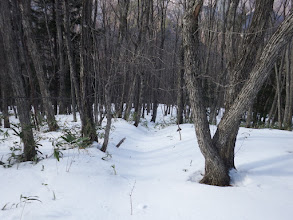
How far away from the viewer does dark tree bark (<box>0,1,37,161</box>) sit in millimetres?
2990

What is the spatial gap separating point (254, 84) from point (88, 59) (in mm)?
3973

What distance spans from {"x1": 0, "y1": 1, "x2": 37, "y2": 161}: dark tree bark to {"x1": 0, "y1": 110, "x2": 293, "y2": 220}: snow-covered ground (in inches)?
15.3

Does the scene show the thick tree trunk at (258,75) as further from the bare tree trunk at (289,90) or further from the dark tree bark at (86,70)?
the bare tree trunk at (289,90)

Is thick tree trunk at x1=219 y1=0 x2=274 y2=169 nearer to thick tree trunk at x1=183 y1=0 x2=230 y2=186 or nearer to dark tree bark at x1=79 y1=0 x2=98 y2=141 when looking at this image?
thick tree trunk at x1=183 y1=0 x2=230 y2=186

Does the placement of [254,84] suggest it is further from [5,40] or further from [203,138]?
[5,40]

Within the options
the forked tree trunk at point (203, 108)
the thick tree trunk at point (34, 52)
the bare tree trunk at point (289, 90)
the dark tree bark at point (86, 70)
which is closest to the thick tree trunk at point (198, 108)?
the forked tree trunk at point (203, 108)

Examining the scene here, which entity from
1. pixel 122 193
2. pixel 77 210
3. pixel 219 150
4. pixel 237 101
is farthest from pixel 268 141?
pixel 77 210

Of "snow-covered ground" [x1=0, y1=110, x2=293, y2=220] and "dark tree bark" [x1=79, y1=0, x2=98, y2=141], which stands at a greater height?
"dark tree bark" [x1=79, y1=0, x2=98, y2=141]

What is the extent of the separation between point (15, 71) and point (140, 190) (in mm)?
3108

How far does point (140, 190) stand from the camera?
303 centimetres

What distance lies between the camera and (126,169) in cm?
409

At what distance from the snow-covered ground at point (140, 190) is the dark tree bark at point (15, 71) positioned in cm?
39

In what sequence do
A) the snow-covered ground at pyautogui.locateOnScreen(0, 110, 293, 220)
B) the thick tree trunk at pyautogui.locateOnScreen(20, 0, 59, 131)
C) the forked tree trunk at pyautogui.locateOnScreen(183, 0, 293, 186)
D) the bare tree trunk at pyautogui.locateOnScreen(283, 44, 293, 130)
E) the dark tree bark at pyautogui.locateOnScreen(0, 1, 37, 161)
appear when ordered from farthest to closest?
the bare tree trunk at pyautogui.locateOnScreen(283, 44, 293, 130)
the thick tree trunk at pyautogui.locateOnScreen(20, 0, 59, 131)
the dark tree bark at pyautogui.locateOnScreen(0, 1, 37, 161)
the forked tree trunk at pyautogui.locateOnScreen(183, 0, 293, 186)
the snow-covered ground at pyautogui.locateOnScreen(0, 110, 293, 220)

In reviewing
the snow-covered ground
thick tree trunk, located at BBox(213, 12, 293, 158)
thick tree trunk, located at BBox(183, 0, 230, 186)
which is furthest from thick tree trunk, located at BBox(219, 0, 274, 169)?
the snow-covered ground
